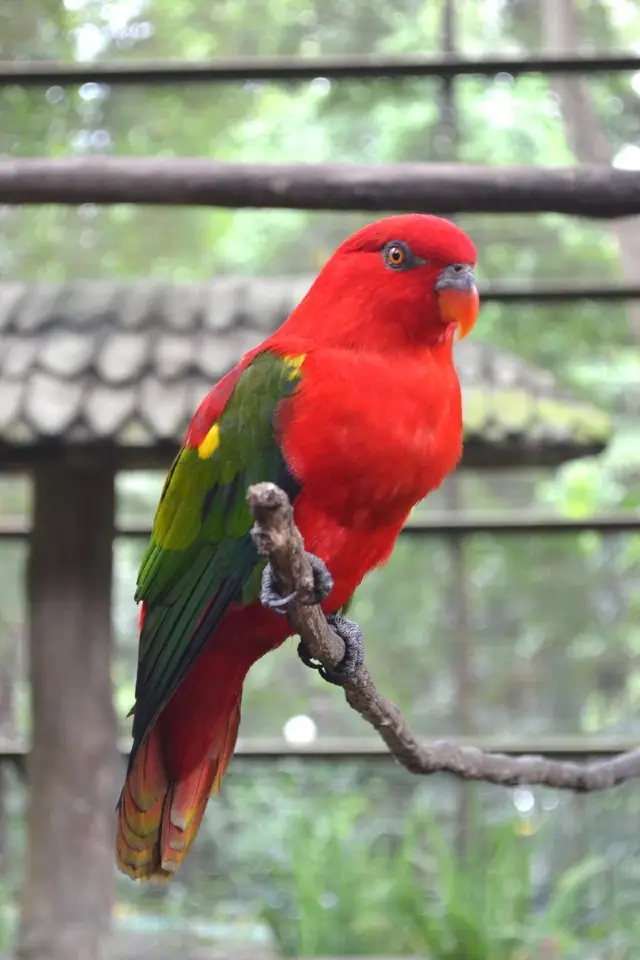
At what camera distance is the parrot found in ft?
2.22

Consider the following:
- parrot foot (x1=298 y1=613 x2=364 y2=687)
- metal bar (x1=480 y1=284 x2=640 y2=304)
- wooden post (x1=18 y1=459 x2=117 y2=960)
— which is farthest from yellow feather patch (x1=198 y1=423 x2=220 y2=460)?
metal bar (x1=480 y1=284 x2=640 y2=304)

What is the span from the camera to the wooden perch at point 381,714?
20.1 inches

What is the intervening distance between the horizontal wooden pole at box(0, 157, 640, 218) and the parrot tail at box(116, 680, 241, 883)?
1.63 ft

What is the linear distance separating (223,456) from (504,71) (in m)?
1.53

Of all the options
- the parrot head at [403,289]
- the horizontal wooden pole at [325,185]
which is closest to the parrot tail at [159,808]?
the parrot head at [403,289]

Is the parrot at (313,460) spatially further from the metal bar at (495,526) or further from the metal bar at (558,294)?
the metal bar at (558,294)

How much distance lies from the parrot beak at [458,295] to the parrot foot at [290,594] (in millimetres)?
204

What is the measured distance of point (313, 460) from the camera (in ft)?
2.21

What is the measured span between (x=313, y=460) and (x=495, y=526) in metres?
1.29

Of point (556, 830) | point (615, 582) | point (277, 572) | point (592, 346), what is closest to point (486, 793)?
point (556, 830)

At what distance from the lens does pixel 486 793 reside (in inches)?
74.9

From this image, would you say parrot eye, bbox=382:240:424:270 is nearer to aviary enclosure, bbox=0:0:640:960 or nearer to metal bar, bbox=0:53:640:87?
aviary enclosure, bbox=0:0:640:960

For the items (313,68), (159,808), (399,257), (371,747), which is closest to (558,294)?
(313,68)

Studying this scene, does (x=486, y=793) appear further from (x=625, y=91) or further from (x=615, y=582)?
(x=625, y=91)
